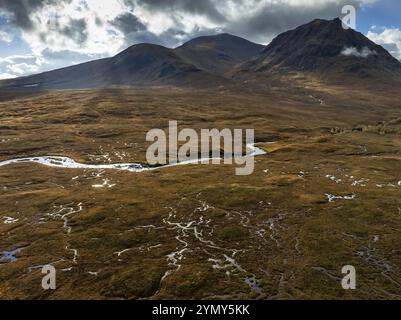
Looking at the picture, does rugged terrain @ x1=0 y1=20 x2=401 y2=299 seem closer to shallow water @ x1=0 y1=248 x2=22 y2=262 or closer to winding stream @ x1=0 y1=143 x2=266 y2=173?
shallow water @ x1=0 y1=248 x2=22 y2=262

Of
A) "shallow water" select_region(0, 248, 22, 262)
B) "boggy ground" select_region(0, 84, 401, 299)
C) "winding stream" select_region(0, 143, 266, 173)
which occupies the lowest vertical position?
"shallow water" select_region(0, 248, 22, 262)

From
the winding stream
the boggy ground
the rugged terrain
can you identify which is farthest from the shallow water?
the winding stream

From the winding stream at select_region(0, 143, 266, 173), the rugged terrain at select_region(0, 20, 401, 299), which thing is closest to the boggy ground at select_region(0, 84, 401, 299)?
the rugged terrain at select_region(0, 20, 401, 299)

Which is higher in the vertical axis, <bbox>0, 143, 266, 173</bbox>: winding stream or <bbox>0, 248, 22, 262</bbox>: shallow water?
<bbox>0, 143, 266, 173</bbox>: winding stream

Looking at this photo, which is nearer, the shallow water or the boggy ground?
the boggy ground

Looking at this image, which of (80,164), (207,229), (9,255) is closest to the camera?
(9,255)

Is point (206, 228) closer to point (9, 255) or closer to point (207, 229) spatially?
point (207, 229)

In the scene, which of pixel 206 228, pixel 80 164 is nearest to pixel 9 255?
pixel 206 228

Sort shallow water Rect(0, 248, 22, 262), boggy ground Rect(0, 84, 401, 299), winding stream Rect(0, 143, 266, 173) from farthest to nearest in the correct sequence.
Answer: winding stream Rect(0, 143, 266, 173)
shallow water Rect(0, 248, 22, 262)
boggy ground Rect(0, 84, 401, 299)

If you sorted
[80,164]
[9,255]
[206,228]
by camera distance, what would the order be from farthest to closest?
1. [80,164]
2. [206,228]
3. [9,255]

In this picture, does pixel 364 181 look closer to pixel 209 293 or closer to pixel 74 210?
pixel 209 293

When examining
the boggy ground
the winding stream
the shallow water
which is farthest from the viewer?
the winding stream

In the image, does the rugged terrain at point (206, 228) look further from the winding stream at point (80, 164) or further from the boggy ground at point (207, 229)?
the winding stream at point (80, 164)
